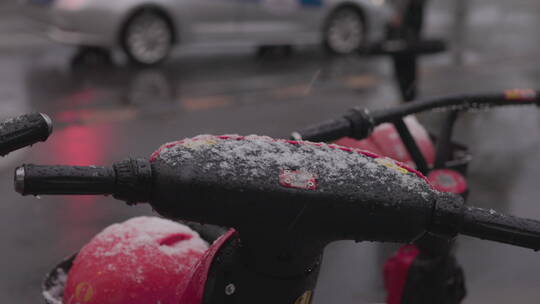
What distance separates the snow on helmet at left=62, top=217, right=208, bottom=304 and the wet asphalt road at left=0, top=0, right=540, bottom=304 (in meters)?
1.22

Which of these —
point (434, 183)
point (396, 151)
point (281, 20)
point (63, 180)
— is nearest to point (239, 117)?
point (281, 20)

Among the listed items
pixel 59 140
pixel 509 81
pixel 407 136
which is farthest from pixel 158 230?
pixel 509 81

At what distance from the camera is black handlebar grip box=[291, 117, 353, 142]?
186 cm

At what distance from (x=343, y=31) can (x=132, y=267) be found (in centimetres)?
1030

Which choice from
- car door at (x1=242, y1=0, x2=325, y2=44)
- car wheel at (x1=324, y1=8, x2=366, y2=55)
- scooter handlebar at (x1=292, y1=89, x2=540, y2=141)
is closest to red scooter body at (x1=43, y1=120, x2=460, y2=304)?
scooter handlebar at (x1=292, y1=89, x2=540, y2=141)

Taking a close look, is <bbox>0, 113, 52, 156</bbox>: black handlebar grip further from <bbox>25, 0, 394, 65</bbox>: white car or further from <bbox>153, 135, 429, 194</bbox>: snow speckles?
<bbox>25, 0, 394, 65</bbox>: white car

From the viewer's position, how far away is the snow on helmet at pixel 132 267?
1.59m

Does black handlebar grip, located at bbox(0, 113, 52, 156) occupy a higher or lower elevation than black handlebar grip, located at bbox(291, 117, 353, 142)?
higher

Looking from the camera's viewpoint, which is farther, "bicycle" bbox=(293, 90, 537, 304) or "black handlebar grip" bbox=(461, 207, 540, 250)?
"bicycle" bbox=(293, 90, 537, 304)

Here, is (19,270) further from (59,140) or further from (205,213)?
(205,213)

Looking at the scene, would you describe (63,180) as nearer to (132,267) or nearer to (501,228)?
(132,267)

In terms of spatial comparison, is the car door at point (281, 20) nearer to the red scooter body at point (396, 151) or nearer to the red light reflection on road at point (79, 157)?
the red light reflection on road at point (79, 157)

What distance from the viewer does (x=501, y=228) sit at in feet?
4.36

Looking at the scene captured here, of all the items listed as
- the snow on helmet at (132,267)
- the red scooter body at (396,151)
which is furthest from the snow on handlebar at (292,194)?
the red scooter body at (396,151)
